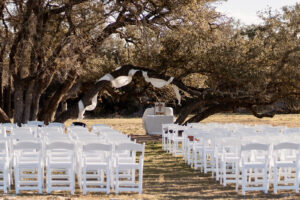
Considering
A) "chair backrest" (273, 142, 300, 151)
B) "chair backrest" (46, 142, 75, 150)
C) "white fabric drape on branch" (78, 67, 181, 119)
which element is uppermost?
"white fabric drape on branch" (78, 67, 181, 119)

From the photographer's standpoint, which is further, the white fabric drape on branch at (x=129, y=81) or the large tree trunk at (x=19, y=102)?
the white fabric drape on branch at (x=129, y=81)

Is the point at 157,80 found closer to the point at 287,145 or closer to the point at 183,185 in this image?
the point at 183,185

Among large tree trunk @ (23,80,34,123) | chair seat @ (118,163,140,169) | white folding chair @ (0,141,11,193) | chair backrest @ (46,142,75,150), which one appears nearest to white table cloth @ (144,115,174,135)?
large tree trunk @ (23,80,34,123)

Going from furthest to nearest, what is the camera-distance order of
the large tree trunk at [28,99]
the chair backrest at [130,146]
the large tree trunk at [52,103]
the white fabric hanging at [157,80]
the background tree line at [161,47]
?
1. the large tree trunk at [52,103]
2. the white fabric hanging at [157,80]
3. the large tree trunk at [28,99]
4. the background tree line at [161,47]
5. the chair backrest at [130,146]

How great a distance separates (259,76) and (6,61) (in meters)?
11.2

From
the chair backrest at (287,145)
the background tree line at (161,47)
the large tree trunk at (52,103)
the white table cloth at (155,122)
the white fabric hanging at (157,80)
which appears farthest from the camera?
the large tree trunk at (52,103)

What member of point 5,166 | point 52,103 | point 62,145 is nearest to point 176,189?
point 62,145

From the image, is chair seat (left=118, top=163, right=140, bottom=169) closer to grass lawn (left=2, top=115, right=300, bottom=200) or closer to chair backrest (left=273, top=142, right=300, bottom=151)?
grass lawn (left=2, top=115, right=300, bottom=200)

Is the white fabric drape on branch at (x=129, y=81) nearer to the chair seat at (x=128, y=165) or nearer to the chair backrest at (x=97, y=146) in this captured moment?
the chair seat at (x=128, y=165)

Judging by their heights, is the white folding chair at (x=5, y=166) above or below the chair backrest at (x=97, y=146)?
below

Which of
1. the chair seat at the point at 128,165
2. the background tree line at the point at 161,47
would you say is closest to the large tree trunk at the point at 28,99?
the background tree line at the point at 161,47

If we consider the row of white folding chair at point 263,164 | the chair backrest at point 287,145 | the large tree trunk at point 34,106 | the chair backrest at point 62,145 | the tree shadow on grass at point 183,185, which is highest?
the large tree trunk at point 34,106

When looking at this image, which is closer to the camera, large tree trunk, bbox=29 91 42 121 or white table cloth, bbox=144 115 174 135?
large tree trunk, bbox=29 91 42 121

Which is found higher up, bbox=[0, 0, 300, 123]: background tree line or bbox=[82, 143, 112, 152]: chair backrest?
bbox=[0, 0, 300, 123]: background tree line
